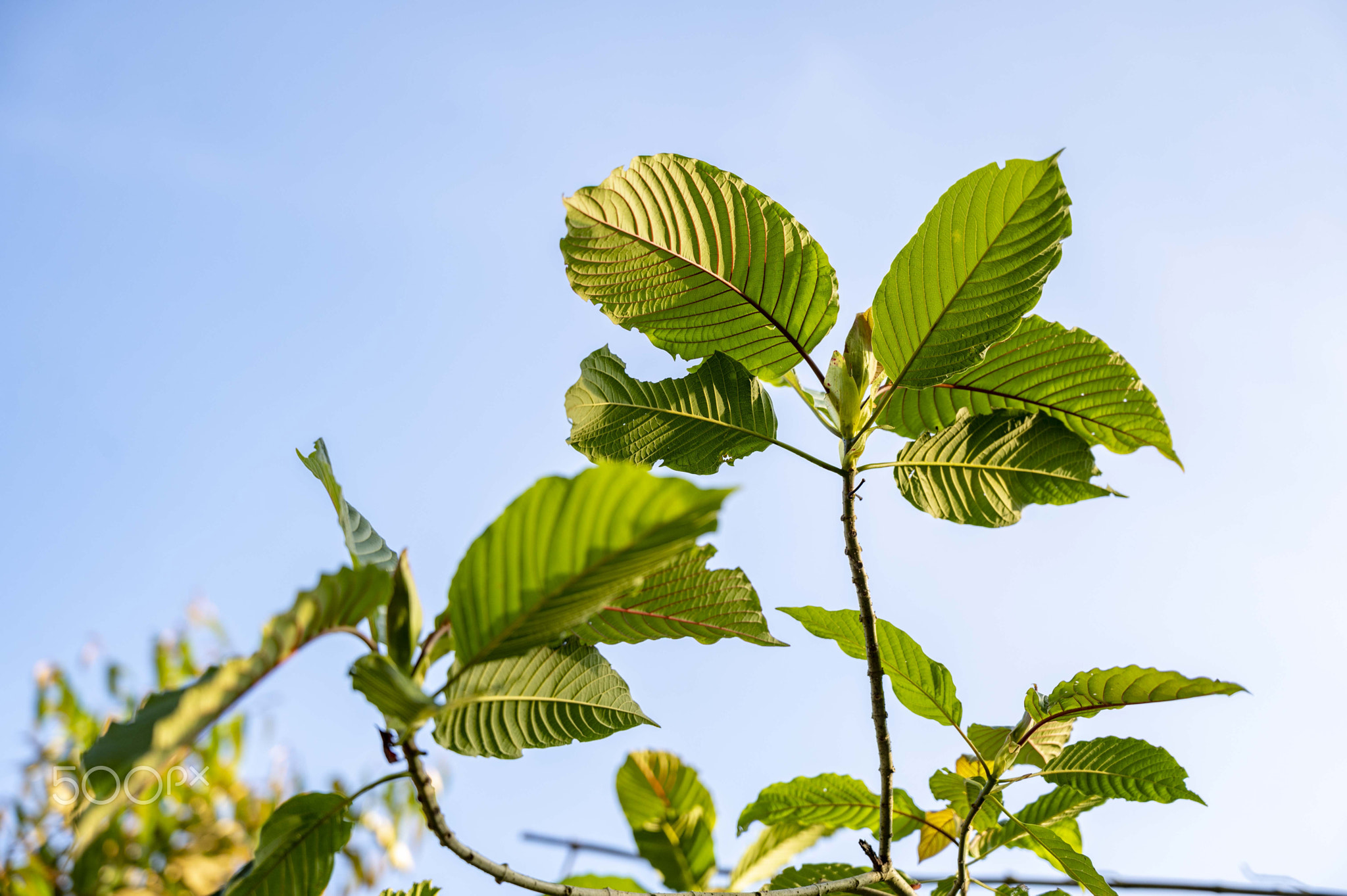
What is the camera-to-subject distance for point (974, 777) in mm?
1560

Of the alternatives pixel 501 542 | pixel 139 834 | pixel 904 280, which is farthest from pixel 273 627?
pixel 139 834

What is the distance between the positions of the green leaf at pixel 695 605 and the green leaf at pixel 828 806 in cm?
64

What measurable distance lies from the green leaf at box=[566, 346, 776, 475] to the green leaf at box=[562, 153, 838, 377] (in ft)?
0.21

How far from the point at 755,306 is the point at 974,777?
107cm

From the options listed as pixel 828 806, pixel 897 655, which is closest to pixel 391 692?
pixel 897 655

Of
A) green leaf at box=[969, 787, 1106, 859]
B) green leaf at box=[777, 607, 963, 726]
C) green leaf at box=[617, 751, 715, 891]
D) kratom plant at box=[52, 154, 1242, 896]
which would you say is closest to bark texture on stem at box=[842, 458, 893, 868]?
kratom plant at box=[52, 154, 1242, 896]

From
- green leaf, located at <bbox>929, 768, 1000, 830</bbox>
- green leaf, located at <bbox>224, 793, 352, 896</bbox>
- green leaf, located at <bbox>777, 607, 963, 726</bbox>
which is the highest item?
green leaf, located at <bbox>777, 607, 963, 726</bbox>

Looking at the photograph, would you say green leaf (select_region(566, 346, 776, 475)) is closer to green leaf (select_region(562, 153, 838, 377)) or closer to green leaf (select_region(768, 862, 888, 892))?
green leaf (select_region(562, 153, 838, 377))

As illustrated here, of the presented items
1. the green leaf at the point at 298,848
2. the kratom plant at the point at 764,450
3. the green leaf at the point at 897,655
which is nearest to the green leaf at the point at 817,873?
the kratom plant at the point at 764,450

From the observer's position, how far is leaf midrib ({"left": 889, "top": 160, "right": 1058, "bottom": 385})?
1093 millimetres

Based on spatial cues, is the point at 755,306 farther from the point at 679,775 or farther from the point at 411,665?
the point at 679,775

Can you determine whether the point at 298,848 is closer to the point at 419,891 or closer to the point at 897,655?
the point at 419,891

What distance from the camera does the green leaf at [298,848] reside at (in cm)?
93

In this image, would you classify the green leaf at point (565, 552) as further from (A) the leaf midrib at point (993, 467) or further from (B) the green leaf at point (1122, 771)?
(B) the green leaf at point (1122, 771)
